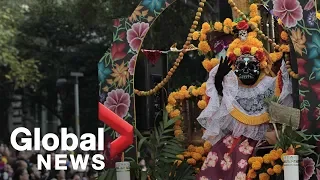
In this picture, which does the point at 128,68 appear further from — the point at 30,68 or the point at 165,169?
the point at 30,68

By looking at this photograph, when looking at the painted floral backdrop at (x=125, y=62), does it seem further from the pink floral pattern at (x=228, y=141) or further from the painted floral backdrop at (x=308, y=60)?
the painted floral backdrop at (x=308, y=60)

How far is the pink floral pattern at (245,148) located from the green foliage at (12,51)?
27.7ft

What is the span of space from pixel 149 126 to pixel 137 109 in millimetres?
198

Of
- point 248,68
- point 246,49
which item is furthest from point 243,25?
point 248,68

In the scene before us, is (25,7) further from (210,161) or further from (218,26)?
(210,161)

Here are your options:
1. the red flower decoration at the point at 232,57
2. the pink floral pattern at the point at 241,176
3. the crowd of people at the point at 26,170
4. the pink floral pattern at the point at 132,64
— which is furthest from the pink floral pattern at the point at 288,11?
the crowd of people at the point at 26,170

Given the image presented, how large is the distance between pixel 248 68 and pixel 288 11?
0.67 meters

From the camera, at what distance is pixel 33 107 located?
19859 millimetres

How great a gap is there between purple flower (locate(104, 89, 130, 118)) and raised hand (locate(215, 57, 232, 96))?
0.74 metres

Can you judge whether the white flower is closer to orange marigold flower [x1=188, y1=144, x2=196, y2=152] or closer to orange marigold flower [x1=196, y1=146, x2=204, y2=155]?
orange marigold flower [x1=188, y1=144, x2=196, y2=152]

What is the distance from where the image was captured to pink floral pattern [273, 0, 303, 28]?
4.31m

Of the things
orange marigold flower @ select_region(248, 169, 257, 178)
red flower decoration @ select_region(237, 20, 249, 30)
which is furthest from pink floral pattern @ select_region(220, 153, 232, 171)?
red flower decoration @ select_region(237, 20, 249, 30)

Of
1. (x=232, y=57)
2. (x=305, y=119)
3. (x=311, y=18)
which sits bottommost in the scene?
(x=305, y=119)

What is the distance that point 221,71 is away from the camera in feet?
16.3
